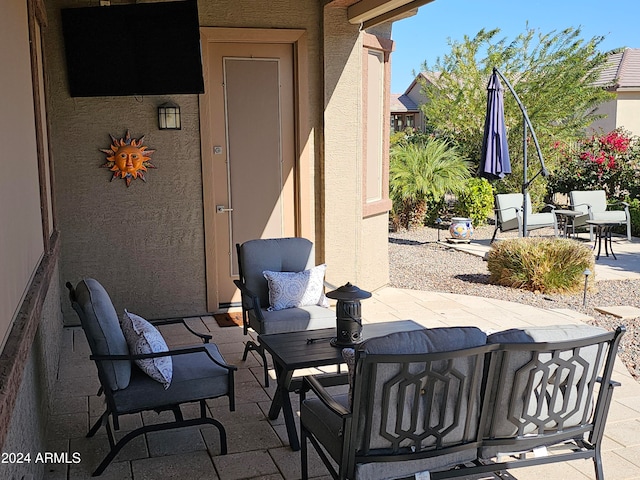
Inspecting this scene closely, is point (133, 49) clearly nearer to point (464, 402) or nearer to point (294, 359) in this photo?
point (294, 359)

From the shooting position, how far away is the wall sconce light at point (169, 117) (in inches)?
248

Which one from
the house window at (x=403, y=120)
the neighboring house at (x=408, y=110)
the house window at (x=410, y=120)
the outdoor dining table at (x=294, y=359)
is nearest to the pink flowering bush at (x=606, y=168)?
the outdoor dining table at (x=294, y=359)

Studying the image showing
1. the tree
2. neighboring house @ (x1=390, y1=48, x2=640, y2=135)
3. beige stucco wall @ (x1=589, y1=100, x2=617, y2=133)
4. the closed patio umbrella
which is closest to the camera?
the closed patio umbrella

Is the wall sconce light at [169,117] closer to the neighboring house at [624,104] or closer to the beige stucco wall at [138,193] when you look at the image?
the beige stucco wall at [138,193]

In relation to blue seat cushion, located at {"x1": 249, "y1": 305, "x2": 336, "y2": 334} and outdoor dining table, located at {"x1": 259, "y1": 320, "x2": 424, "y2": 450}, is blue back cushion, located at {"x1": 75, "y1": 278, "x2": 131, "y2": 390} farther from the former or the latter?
blue seat cushion, located at {"x1": 249, "y1": 305, "x2": 336, "y2": 334}

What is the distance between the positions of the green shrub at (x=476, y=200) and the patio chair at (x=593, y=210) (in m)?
1.89

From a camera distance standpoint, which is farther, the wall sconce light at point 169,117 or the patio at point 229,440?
the wall sconce light at point 169,117

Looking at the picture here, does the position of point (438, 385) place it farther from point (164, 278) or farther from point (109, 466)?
point (164, 278)

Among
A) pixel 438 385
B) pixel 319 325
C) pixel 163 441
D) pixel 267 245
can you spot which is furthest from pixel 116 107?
pixel 438 385

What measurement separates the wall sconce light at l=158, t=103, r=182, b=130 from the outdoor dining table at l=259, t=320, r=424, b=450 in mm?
2824

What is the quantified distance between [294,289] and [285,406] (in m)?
1.44

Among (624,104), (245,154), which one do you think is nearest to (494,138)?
(245,154)

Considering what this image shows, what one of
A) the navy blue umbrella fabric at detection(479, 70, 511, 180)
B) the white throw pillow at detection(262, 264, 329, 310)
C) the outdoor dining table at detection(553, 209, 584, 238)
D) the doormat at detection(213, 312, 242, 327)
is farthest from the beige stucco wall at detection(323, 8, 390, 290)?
the outdoor dining table at detection(553, 209, 584, 238)

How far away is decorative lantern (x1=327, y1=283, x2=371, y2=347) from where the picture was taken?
4012 millimetres
